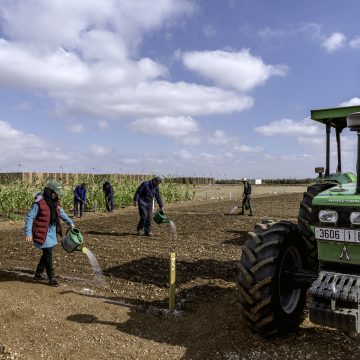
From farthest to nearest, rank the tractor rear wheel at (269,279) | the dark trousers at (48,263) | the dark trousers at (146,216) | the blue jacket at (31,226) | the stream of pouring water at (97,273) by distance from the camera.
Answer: the dark trousers at (146,216)
the stream of pouring water at (97,273)
the dark trousers at (48,263)
the blue jacket at (31,226)
the tractor rear wheel at (269,279)

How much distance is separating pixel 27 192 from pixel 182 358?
52.2 ft

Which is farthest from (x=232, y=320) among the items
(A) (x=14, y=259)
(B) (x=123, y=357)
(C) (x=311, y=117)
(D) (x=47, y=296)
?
(A) (x=14, y=259)

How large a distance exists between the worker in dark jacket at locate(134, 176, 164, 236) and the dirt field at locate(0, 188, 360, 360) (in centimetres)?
233

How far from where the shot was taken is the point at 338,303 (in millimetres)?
4043

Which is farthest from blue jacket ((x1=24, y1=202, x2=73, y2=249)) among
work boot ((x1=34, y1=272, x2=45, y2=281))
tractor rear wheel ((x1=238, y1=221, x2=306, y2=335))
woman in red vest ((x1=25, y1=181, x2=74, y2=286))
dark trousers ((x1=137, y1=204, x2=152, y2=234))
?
dark trousers ((x1=137, y1=204, x2=152, y2=234))

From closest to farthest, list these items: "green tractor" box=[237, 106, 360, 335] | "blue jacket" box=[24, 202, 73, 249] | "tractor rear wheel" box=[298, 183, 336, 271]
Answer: "green tractor" box=[237, 106, 360, 335], "tractor rear wheel" box=[298, 183, 336, 271], "blue jacket" box=[24, 202, 73, 249]

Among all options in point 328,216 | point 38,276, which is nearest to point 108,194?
point 38,276

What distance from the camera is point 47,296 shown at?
6.43m

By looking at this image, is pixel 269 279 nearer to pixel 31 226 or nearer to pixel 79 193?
pixel 31 226

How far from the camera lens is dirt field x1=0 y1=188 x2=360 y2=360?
15.1ft

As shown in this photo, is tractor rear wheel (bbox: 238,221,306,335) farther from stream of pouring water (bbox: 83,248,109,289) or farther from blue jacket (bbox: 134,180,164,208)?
blue jacket (bbox: 134,180,164,208)

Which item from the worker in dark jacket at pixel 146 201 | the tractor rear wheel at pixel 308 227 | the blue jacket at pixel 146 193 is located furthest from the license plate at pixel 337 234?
the blue jacket at pixel 146 193

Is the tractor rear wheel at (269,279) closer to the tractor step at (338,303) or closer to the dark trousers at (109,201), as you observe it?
the tractor step at (338,303)

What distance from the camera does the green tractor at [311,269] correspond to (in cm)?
404
